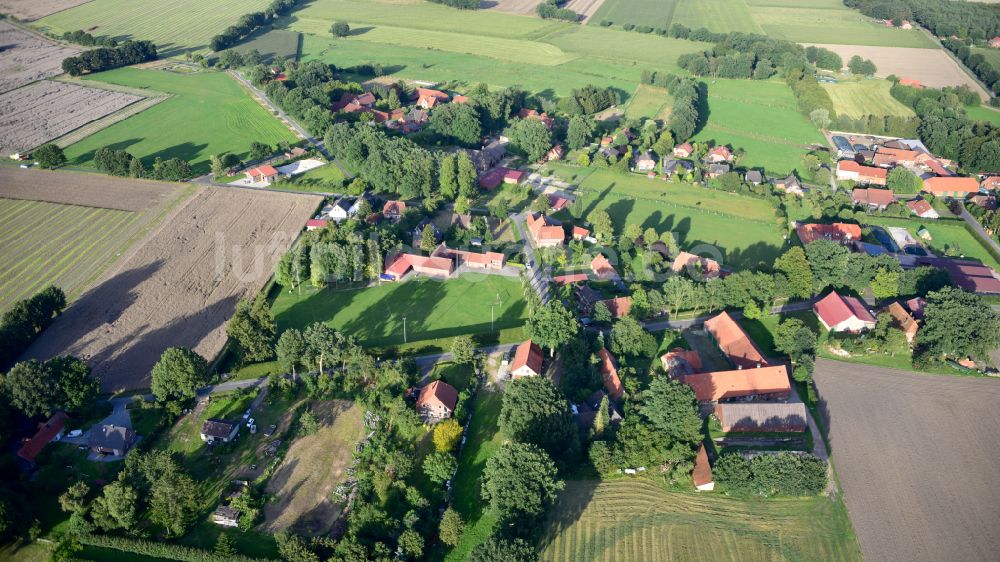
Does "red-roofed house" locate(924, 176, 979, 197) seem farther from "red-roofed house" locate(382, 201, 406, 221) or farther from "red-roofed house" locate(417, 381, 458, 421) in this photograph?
"red-roofed house" locate(417, 381, 458, 421)

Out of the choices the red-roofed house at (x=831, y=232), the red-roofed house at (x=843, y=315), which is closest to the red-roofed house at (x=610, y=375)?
the red-roofed house at (x=843, y=315)

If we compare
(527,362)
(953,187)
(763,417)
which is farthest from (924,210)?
(527,362)

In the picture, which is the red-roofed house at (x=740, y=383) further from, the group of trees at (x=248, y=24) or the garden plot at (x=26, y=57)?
the group of trees at (x=248, y=24)

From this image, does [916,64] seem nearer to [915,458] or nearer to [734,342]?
[734,342]

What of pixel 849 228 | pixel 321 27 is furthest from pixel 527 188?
pixel 321 27

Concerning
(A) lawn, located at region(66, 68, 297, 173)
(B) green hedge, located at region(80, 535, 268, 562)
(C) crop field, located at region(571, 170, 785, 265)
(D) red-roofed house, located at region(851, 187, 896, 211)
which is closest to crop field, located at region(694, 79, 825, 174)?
(D) red-roofed house, located at region(851, 187, 896, 211)

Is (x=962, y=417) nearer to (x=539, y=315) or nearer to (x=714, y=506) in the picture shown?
(x=714, y=506)
